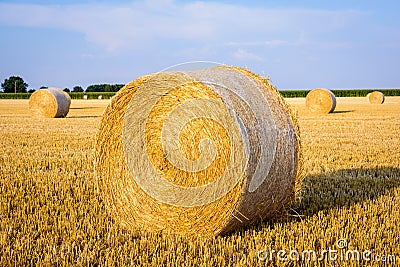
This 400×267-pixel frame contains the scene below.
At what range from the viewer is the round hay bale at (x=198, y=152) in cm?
437

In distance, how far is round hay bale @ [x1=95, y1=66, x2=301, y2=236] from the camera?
4367 mm

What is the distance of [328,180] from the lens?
6.93m

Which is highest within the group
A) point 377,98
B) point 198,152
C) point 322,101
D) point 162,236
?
point 377,98

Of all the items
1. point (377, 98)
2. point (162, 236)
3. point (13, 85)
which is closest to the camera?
point (162, 236)

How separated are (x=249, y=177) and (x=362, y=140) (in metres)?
8.62

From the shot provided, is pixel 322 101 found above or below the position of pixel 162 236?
above

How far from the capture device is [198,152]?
183 inches

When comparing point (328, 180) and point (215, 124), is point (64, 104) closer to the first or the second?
point (328, 180)

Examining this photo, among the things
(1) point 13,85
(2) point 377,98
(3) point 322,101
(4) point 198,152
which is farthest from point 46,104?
(1) point 13,85

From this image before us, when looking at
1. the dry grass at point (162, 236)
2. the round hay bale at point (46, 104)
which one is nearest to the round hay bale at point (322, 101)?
the round hay bale at point (46, 104)

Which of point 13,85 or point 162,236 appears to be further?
point 13,85

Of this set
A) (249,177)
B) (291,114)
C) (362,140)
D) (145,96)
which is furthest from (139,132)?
(362,140)

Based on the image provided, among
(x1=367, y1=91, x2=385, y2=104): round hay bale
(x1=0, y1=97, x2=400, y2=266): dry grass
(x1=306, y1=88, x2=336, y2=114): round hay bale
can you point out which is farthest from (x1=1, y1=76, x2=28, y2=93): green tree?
(x1=0, y1=97, x2=400, y2=266): dry grass

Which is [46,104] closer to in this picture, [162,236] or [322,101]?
[322,101]
